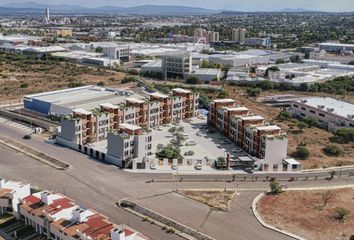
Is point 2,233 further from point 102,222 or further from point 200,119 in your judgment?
point 200,119

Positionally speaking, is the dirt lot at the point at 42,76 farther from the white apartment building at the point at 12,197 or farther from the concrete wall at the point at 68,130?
the white apartment building at the point at 12,197

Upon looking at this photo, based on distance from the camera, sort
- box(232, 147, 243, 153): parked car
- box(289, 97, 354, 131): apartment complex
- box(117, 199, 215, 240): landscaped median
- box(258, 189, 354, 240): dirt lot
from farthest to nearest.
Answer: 1. box(289, 97, 354, 131): apartment complex
2. box(232, 147, 243, 153): parked car
3. box(258, 189, 354, 240): dirt lot
4. box(117, 199, 215, 240): landscaped median

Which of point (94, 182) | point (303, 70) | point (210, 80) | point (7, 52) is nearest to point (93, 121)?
point (94, 182)

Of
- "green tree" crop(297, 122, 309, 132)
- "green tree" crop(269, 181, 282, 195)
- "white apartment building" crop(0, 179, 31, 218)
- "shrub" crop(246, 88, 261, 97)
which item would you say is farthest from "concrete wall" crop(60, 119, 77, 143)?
"shrub" crop(246, 88, 261, 97)

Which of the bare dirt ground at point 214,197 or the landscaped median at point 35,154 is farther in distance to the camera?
the landscaped median at point 35,154

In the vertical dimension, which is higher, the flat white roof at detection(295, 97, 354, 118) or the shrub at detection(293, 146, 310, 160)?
A: the flat white roof at detection(295, 97, 354, 118)

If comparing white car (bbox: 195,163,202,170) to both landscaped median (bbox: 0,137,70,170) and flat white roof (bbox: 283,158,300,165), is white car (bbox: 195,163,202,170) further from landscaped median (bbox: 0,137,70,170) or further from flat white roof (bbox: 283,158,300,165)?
landscaped median (bbox: 0,137,70,170)

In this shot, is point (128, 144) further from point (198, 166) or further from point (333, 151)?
point (333, 151)

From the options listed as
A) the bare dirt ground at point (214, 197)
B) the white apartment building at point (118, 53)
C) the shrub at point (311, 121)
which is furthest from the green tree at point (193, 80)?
the bare dirt ground at point (214, 197)
